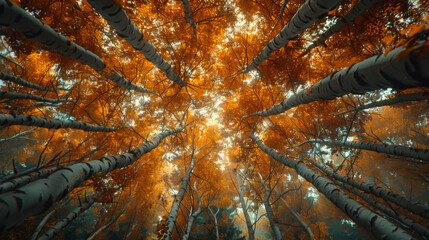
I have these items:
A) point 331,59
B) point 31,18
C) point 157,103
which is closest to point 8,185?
point 31,18

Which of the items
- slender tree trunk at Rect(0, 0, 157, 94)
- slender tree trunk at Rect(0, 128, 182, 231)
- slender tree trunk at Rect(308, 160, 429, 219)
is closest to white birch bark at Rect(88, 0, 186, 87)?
slender tree trunk at Rect(0, 0, 157, 94)

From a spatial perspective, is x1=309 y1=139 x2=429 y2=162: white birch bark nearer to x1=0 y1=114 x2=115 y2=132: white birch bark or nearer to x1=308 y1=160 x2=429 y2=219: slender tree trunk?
x1=308 y1=160 x2=429 y2=219: slender tree trunk

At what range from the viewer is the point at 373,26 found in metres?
3.43

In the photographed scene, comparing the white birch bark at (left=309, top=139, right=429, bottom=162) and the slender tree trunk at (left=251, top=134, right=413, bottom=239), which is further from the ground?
the white birch bark at (left=309, top=139, right=429, bottom=162)

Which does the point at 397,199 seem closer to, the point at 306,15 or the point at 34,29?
the point at 306,15

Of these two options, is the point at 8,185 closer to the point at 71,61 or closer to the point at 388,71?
the point at 71,61

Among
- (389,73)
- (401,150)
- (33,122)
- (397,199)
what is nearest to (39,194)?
(389,73)

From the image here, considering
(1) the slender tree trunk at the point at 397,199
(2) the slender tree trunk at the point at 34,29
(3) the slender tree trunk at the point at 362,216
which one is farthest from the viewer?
(1) the slender tree trunk at the point at 397,199

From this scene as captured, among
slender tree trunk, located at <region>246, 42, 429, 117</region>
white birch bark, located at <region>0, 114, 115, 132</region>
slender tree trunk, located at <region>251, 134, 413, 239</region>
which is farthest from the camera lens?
white birch bark, located at <region>0, 114, 115, 132</region>

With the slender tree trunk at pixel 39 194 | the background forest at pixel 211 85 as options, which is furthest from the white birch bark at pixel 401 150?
the slender tree trunk at pixel 39 194

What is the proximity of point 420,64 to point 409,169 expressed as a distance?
1631cm

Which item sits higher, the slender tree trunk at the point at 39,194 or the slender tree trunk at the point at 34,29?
the slender tree trunk at the point at 34,29

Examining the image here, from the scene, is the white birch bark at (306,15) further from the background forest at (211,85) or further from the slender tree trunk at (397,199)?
the slender tree trunk at (397,199)

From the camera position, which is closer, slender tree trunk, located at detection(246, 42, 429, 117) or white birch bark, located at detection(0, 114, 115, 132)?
slender tree trunk, located at detection(246, 42, 429, 117)
